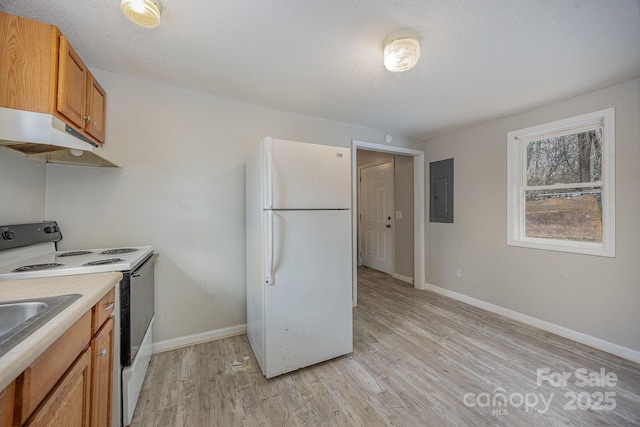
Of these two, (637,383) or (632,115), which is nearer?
(637,383)

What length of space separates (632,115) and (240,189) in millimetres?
3431

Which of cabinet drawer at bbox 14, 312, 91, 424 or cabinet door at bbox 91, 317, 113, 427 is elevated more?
cabinet drawer at bbox 14, 312, 91, 424

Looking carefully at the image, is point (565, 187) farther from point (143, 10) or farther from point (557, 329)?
point (143, 10)

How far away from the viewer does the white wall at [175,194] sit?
76.5 inches

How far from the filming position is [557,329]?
2434 mm

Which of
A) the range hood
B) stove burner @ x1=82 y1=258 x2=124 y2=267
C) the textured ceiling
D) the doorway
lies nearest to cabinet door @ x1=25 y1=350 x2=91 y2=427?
stove burner @ x1=82 y1=258 x2=124 y2=267

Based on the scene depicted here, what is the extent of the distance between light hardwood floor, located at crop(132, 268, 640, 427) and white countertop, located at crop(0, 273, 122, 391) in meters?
0.94

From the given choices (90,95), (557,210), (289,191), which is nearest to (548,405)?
(557,210)

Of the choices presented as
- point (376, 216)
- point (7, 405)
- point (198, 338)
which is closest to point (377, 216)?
point (376, 216)

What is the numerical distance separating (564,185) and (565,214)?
29 centimetres

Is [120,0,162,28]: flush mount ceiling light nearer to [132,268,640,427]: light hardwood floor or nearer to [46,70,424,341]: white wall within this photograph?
[46,70,424,341]: white wall

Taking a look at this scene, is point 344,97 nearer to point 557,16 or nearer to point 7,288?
point 557,16

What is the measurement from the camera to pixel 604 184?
→ 7.15ft

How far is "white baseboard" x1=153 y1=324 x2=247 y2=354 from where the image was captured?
213 cm
